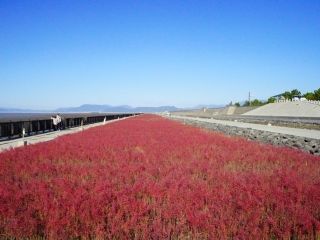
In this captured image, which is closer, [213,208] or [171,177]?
[213,208]

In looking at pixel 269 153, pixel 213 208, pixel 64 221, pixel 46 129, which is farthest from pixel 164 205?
pixel 46 129

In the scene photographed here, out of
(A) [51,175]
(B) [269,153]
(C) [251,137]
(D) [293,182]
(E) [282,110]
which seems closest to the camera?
(D) [293,182]

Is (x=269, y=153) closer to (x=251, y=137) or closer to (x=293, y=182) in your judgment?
(x=293, y=182)

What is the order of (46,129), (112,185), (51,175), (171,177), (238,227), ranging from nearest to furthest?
(238,227) → (112,185) → (171,177) → (51,175) → (46,129)

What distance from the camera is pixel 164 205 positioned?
586 centimetres

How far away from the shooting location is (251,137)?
23.9 metres

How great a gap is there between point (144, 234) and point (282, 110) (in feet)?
288

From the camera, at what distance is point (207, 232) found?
4.80 m

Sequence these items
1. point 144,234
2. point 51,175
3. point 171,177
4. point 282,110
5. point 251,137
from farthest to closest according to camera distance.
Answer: point 282,110 < point 251,137 < point 51,175 < point 171,177 < point 144,234

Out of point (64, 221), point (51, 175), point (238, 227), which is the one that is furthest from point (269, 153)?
point (64, 221)

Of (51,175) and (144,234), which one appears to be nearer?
(144,234)

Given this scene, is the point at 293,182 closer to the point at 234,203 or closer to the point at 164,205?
the point at 234,203

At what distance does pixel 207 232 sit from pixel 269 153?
29.4 ft

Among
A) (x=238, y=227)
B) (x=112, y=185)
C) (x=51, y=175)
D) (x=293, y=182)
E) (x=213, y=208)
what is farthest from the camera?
(x=51, y=175)
